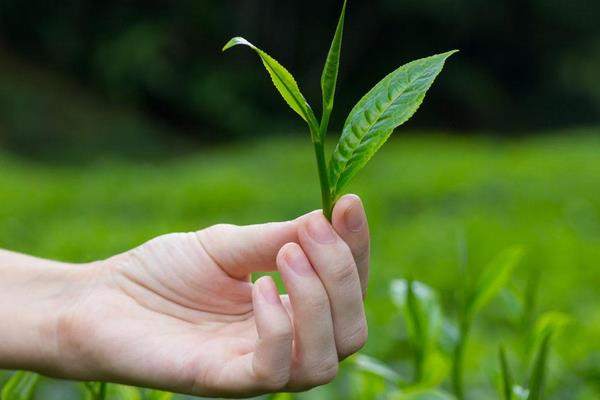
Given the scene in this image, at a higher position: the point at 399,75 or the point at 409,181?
the point at 399,75

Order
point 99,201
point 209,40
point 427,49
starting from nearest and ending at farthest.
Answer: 1. point 99,201
2. point 209,40
3. point 427,49

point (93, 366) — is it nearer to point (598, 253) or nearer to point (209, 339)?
point (209, 339)

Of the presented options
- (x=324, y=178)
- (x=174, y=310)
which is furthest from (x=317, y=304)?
(x=174, y=310)

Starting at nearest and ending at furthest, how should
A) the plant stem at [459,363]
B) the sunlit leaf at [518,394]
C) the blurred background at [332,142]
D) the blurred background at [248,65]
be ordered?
the sunlit leaf at [518,394] < the plant stem at [459,363] < the blurred background at [332,142] < the blurred background at [248,65]

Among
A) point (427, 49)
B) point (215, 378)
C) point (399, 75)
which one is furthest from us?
point (427, 49)

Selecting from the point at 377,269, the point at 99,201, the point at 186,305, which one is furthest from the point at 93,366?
the point at 99,201

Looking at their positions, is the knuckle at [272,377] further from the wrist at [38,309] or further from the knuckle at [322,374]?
the wrist at [38,309]

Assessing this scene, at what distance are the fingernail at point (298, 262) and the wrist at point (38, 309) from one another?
32 cm

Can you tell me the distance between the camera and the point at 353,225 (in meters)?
0.82

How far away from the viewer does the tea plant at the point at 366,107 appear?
2.45 ft

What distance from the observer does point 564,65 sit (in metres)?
15.1

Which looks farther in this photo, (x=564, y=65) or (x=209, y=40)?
(x=564, y=65)

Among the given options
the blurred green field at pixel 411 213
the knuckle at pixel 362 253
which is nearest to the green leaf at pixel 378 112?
the knuckle at pixel 362 253

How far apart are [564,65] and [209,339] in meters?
15.0
